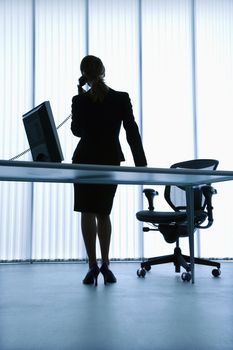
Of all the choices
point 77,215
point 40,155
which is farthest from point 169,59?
point 40,155

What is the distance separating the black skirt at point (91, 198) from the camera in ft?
8.32

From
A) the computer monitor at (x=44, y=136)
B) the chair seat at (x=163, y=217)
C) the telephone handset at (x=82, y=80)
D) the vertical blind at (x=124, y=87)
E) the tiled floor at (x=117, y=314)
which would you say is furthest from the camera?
the vertical blind at (x=124, y=87)

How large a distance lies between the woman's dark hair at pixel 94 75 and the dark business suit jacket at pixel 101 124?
40 millimetres

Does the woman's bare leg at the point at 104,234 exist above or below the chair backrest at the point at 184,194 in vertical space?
below

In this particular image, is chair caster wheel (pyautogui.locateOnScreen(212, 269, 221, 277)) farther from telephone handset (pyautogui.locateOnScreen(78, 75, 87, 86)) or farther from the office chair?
telephone handset (pyautogui.locateOnScreen(78, 75, 87, 86))

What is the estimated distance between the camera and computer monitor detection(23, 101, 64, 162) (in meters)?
1.64

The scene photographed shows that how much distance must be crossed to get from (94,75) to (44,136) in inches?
33.6

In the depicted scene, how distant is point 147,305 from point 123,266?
6.75ft

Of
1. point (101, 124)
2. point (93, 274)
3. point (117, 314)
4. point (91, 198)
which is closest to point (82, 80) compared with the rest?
point (101, 124)

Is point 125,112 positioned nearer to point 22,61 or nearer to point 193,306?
point 193,306

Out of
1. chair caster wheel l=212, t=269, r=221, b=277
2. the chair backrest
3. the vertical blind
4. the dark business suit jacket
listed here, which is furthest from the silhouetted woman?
the vertical blind

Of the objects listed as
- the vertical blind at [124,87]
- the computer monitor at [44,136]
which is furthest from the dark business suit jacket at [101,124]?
the vertical blind at [124,87]

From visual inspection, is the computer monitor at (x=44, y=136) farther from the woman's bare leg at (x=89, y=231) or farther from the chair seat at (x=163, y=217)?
the chair seat at (x=163, y=217)

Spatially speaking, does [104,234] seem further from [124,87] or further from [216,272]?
[124,87]
